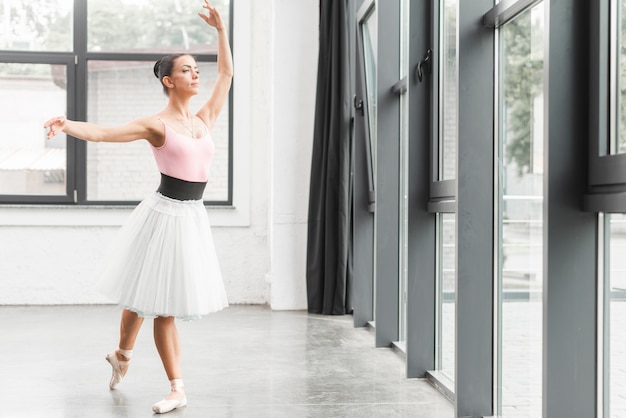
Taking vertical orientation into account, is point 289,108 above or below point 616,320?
above

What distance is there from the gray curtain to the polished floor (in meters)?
0.35

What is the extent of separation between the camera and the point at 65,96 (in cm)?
650

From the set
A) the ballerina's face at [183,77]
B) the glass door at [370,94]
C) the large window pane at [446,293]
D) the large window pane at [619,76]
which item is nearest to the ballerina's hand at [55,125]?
the ballerina's face at [183,77]

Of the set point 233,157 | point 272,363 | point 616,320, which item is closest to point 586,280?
point 616,320

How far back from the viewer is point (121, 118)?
21.3 ft

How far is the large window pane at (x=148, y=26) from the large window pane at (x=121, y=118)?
0.17 m

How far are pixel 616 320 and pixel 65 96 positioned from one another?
544 cm

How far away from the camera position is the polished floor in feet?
9.64

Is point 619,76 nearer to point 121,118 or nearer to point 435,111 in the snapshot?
point 435,111

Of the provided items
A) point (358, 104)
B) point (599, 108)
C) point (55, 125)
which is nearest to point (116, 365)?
point (55, 125)

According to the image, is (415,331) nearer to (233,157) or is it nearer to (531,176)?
(531,176)

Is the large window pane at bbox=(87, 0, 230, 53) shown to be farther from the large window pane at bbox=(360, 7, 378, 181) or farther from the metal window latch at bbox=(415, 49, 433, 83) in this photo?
the metal window latch at bbox=(415, 49, 433, 83)

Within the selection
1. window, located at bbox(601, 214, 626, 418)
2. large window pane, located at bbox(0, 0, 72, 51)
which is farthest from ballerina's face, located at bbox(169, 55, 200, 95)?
large window pane, located at bbox(0, 0, 72, 51)

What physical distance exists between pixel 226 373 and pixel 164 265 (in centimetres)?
88
